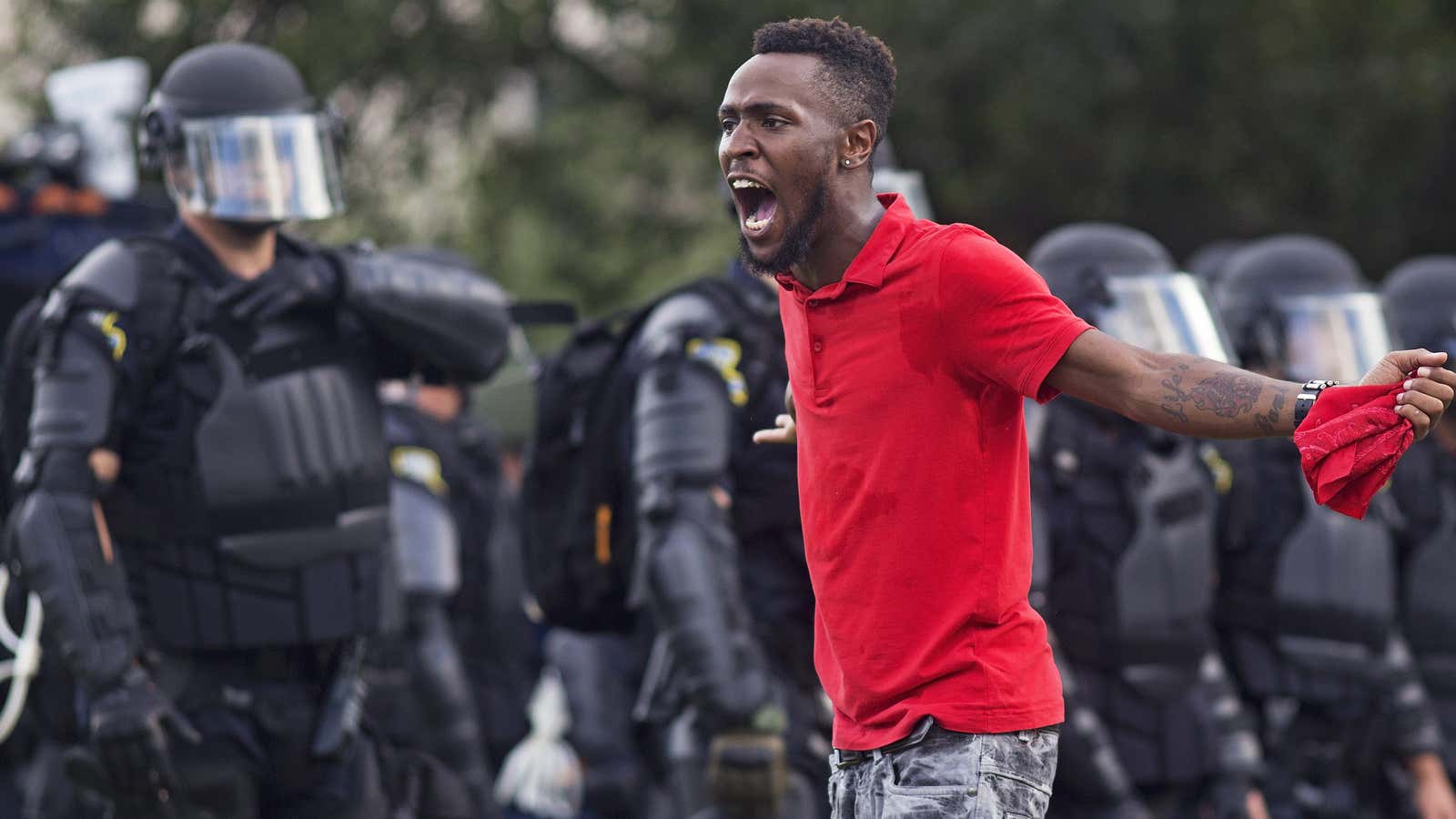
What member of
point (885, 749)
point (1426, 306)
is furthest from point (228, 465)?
point (1426, 306)

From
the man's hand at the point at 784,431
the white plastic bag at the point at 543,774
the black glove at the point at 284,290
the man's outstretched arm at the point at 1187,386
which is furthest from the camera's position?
the white plastic bag at the point at 543,774

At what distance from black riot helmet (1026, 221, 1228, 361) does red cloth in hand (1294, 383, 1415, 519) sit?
3515mm

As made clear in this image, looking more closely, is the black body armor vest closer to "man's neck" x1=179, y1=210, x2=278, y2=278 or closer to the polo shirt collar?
"man's neck" x1=179, y1=210, x2=278, y2=278

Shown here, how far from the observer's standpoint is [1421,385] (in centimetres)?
295

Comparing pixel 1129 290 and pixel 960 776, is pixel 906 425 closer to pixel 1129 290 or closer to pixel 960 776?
pixel 960 776

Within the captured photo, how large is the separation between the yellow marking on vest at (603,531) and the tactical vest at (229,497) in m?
0.93

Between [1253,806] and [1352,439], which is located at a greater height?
[1352,439]

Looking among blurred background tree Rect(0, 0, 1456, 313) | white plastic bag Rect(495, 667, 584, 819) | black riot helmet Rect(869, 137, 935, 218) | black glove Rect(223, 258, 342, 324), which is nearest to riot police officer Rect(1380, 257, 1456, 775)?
black riot helmet Rect(869, 137, 935, 218)

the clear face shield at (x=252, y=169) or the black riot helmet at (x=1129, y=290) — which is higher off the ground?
the clear face shield at (x=252, y=169)

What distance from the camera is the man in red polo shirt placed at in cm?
330

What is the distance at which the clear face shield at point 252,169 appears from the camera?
5.52 m

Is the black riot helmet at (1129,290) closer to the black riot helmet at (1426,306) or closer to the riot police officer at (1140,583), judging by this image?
the riot police officer at (1140,583)

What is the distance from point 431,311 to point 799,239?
2.37m

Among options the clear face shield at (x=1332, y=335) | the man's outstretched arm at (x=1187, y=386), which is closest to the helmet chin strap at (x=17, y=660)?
the man's outstretched arm at (x=1187, y=386)
